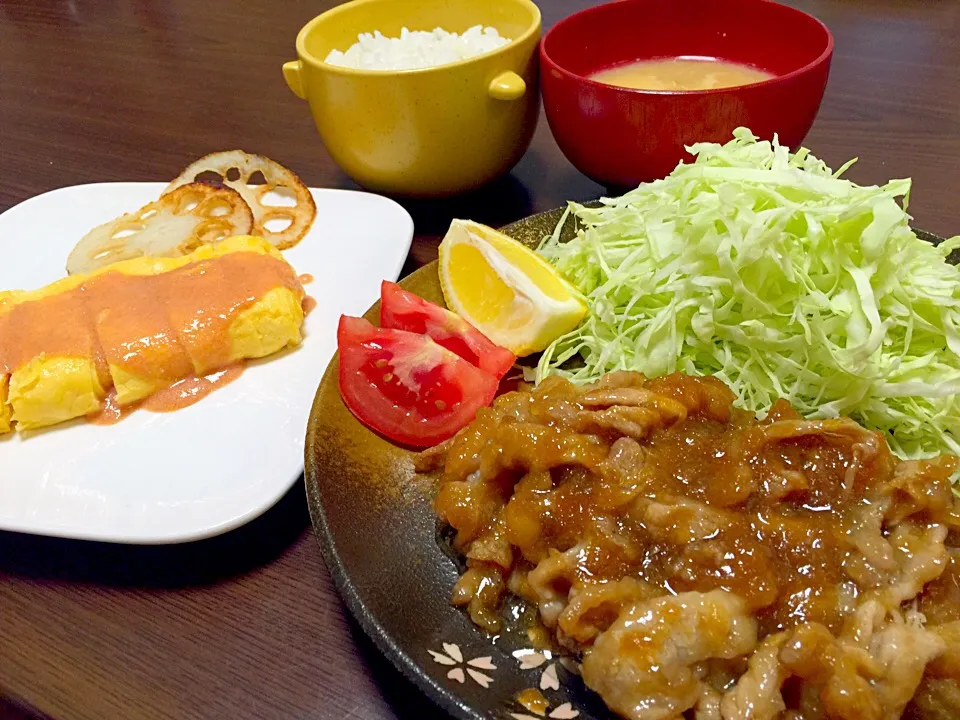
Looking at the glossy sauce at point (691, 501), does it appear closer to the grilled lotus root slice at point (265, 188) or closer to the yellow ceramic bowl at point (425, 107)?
the yellow ceramic bowl at point (425, 107)

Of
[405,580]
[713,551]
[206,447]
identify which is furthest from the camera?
[206,447]

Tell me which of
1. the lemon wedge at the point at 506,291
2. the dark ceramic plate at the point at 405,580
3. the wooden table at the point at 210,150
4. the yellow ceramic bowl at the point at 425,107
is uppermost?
the yellow ceramic bowl at the point at 425,107

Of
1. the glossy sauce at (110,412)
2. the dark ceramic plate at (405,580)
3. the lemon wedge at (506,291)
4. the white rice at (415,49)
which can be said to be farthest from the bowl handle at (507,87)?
the glossy sauce at (110,412)

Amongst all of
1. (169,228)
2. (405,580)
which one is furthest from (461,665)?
(169,228)

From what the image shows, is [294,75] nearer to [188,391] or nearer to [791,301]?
[188,391]

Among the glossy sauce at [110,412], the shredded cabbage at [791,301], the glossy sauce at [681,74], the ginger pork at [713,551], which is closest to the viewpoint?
the ginger pork at [713,551]

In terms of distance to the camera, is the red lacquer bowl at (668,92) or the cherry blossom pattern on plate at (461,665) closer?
the cherry blossom pattern on plate at (461,665)

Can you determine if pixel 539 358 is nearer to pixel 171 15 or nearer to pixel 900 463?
pixel 900 463
